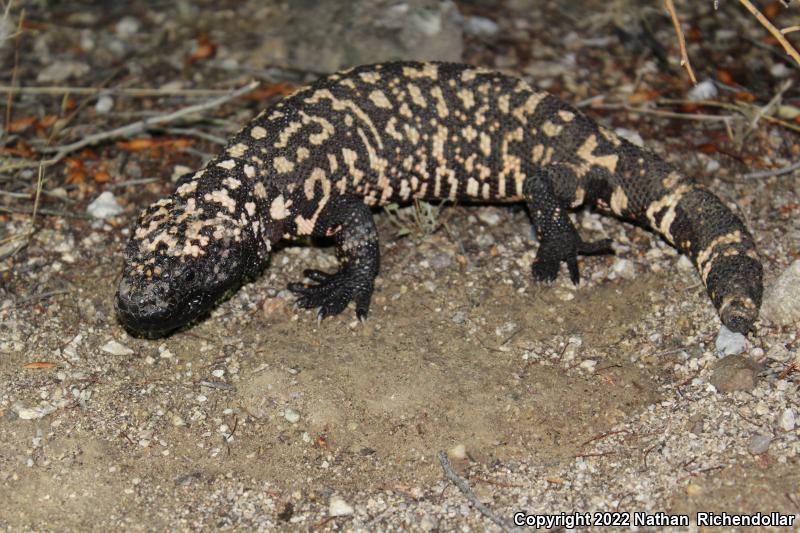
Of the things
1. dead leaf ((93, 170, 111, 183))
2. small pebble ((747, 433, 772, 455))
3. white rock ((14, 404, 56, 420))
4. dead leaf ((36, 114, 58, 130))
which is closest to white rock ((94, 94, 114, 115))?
dead leaf ((36, 114, 58, 130))

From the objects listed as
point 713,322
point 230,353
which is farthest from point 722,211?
point 230,353

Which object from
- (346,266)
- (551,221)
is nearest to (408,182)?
(346,266)

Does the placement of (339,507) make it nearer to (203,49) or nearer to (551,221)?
(551,221)

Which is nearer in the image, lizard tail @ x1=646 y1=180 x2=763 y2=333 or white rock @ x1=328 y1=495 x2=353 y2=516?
white rock @ x1=328 y1=495 x2=353 y2=516

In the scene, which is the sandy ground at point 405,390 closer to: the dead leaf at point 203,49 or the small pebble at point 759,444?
the small pebble at point 759,444

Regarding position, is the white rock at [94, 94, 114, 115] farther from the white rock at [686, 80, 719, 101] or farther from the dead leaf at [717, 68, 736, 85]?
the dead leaf at [717, 68, 736, 85]

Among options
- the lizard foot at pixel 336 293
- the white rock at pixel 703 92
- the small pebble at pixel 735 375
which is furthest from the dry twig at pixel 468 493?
the white rock at pixel 703 92
